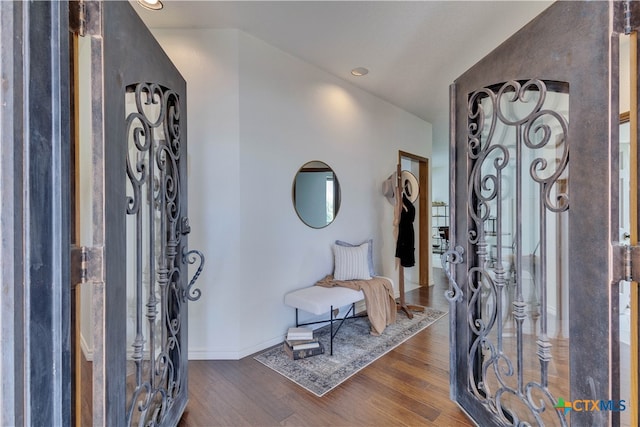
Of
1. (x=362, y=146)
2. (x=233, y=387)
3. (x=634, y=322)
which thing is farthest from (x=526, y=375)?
(x=362, y=146)

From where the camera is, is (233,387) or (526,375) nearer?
(526,375)

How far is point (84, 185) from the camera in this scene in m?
1.98

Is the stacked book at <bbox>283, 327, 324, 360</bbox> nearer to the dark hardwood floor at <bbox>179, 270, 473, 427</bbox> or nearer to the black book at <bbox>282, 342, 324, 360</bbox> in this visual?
the black book at <bbox>282, 342, 324, 360</bbox>

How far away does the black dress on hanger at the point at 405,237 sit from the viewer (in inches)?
138

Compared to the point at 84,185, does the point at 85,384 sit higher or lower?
lower

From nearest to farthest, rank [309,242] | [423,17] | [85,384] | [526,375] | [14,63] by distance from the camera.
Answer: [14,63] < [526,375] < [85,384] < [423,17] < [309,242]

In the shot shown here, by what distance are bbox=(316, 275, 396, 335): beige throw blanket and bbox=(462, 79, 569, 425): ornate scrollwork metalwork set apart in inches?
47.6

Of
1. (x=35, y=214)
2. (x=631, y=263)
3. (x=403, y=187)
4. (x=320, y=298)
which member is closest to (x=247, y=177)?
(x=320, y=298)

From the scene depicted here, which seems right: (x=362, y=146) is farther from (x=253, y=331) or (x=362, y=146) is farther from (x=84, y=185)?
(x=84, y=185)

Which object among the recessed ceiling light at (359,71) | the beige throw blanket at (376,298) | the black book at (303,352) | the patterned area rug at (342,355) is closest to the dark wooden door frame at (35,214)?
the patterned area rug at (342,355)

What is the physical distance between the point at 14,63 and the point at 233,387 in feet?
6.67

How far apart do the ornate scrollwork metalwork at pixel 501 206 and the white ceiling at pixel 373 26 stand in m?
1.15

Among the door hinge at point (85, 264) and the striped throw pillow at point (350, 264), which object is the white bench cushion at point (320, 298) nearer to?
the striped throw pillow at point (350, 264)

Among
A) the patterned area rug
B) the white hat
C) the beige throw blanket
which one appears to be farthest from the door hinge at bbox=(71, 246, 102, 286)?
the white hat
